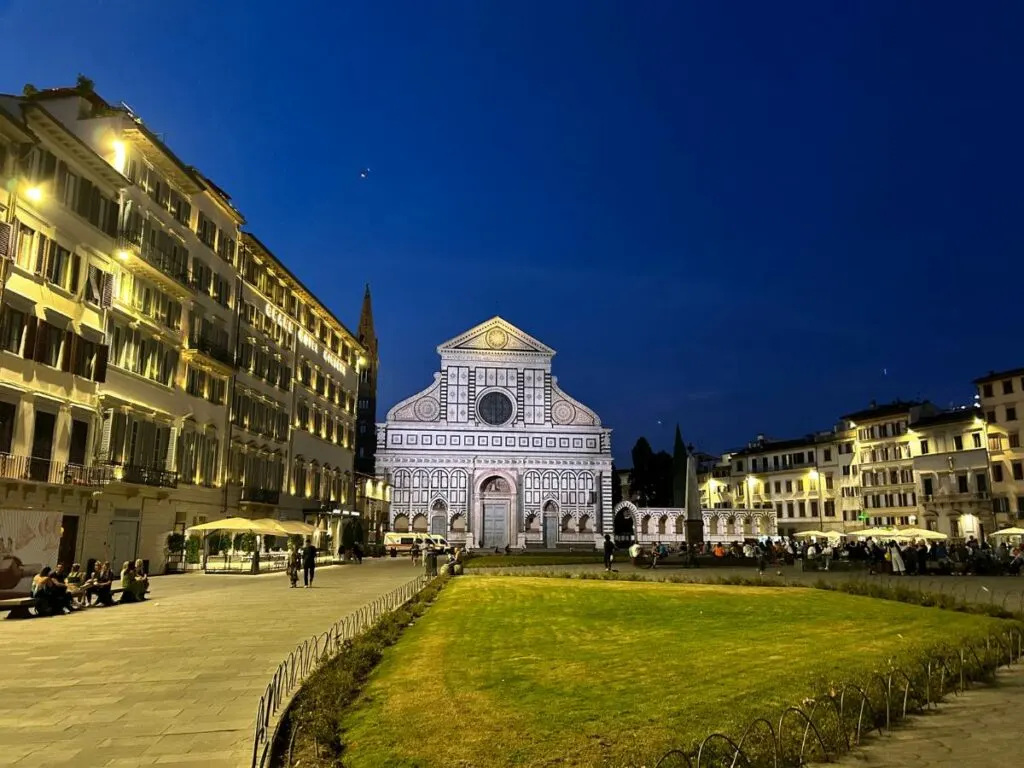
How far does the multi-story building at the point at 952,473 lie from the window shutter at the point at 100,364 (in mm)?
64676

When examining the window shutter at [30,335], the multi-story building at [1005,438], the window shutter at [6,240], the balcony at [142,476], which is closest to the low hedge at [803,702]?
the window shutter at [30,335]

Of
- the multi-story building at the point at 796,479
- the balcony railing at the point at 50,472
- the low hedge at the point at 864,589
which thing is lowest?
the low hedge at the point at 864,589

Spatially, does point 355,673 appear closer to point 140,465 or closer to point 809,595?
point 809,595

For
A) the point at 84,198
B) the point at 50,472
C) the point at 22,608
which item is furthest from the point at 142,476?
the point at 22,608

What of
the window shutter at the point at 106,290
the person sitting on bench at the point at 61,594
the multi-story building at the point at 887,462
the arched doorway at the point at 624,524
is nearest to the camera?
the person sitting on bench at the point at 61,594

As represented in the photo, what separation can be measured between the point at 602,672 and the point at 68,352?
25.3 metres

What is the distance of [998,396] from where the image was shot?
206 ft

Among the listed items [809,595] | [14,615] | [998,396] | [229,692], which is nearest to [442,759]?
[229,692]

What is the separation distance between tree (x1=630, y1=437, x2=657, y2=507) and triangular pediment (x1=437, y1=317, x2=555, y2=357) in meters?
24.4

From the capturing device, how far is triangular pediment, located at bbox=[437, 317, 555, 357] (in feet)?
315

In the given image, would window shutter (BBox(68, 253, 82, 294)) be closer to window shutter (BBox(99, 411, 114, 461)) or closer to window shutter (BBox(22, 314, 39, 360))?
window shutter (BBox(22, 314, 39, 360))

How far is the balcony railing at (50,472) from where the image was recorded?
2534cm

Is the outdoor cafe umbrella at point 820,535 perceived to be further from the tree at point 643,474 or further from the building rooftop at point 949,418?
the tree at point 643,474

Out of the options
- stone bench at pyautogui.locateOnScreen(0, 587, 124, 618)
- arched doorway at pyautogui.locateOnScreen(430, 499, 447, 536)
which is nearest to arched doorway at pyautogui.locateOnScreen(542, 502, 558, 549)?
arched doorway at pyautogui.locateOnScreen(430, 499, 447, 536)
